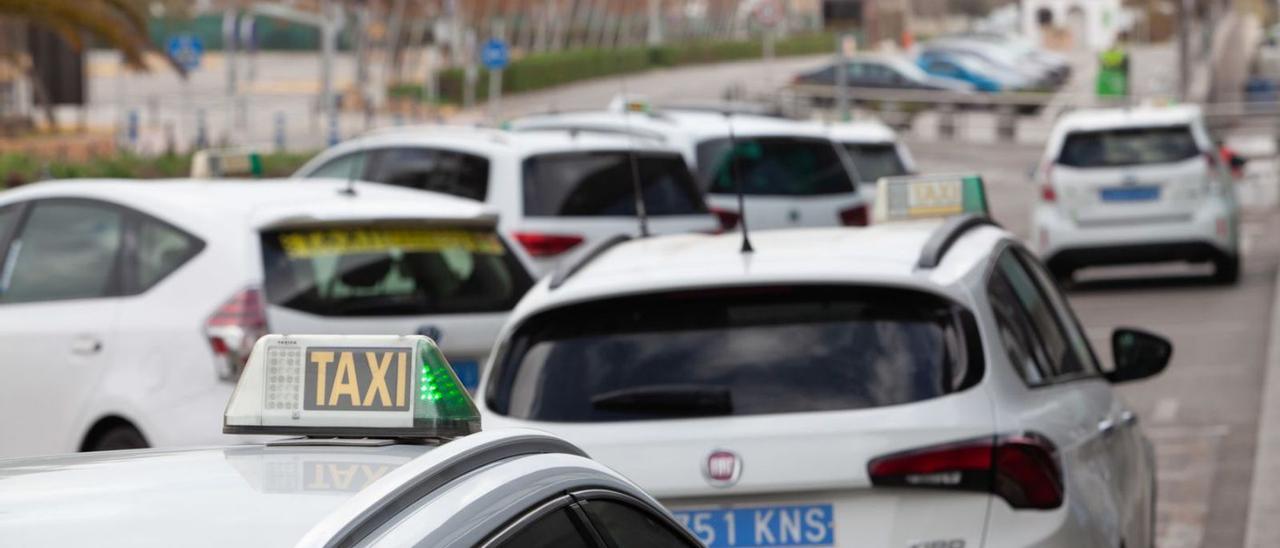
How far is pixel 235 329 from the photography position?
8188 millimetres

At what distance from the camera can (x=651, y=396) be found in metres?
5.25

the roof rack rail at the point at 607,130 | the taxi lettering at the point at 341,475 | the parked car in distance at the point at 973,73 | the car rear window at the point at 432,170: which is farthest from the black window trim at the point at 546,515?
the parked car in distance at the point at 973,73

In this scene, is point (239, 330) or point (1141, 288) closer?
point (239, 330)

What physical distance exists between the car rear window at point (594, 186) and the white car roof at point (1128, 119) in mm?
7551

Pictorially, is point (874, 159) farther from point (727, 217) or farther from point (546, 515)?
point (546, 515)

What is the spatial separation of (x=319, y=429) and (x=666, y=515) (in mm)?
569

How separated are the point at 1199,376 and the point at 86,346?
27.6 ft

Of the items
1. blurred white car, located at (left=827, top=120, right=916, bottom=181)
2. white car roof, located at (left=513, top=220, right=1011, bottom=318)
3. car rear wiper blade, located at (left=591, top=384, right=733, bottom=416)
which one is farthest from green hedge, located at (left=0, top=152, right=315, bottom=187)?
car rear wiper blade, located at (left=591, top=384, right=733, bottom=416)

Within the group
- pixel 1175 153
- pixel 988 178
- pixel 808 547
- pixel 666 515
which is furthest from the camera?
pixel 988 178

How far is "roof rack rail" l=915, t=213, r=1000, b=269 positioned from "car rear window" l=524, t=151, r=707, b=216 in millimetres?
7051

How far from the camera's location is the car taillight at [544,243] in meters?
13.5

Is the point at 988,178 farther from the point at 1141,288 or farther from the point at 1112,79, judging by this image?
the point at 1141,288

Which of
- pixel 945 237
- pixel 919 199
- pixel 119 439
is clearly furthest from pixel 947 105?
pixel 945 237

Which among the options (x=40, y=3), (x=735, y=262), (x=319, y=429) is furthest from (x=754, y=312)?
(x=40, y=3)
